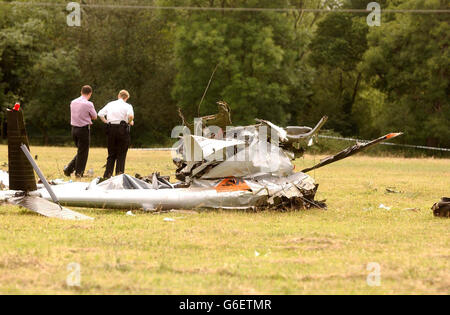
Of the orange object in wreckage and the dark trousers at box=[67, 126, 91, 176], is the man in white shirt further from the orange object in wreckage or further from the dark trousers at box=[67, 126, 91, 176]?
the orange object in wreckage

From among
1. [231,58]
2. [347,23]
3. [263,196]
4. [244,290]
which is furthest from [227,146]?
[347,23]

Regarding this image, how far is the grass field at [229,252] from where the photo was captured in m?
5.38

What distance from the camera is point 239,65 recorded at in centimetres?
4862

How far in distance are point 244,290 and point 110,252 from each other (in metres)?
1.85

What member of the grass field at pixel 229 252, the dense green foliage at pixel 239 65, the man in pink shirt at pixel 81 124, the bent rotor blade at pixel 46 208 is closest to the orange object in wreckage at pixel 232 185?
the grass field at pixel 229 252

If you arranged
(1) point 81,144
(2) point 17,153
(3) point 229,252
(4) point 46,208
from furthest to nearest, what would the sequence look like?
(1) point 81,144, (4) point 46,208, (2) point 17,153, (3) point 229,252

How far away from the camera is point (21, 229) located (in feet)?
25.8

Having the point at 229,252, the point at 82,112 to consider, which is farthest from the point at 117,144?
the point at 229,252

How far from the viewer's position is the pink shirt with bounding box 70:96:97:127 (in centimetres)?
1412

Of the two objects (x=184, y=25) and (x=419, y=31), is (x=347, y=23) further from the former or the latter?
(x=184, y=25)

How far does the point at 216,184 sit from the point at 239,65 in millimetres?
39546

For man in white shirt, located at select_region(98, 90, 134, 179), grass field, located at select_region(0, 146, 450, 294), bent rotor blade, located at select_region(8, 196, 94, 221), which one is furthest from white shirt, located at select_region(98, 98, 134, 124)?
bent rotor blade, located at select_region(8, 196, 94, 221)

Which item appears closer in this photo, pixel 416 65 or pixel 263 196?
pixel 263 196

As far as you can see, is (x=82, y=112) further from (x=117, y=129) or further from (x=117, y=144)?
(x=117, y=144)
